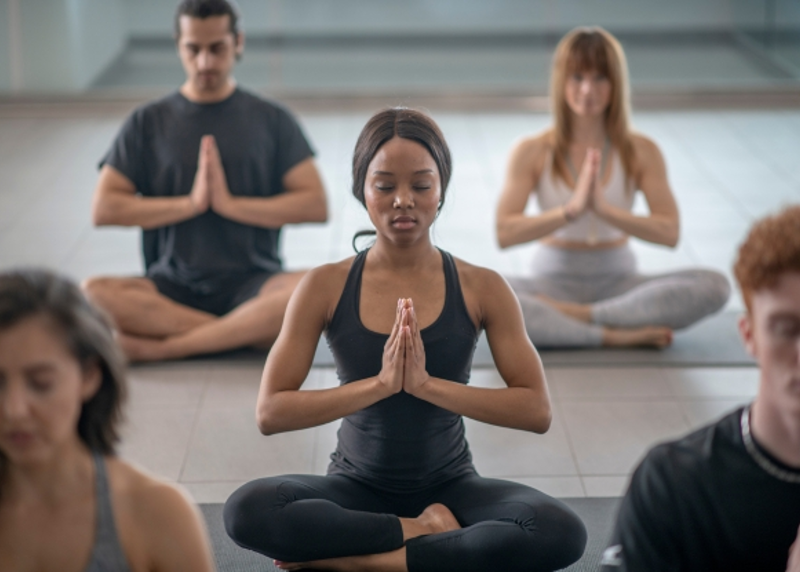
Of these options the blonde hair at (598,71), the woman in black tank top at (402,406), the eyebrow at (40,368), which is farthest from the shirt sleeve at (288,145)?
the eyebrow at (40,368)

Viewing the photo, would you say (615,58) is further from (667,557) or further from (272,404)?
(667,557)

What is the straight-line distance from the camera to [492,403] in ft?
6.45

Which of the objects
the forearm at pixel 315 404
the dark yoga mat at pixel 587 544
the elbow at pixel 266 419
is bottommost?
the dark yoga mat at pixel 587 544

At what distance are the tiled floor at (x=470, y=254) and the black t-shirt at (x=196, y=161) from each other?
335mm

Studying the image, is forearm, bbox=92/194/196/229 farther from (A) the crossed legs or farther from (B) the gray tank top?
(B) the gray tank top

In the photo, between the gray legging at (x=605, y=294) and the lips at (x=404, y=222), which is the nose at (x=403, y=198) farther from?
the gray legging at (x=605, y=294)

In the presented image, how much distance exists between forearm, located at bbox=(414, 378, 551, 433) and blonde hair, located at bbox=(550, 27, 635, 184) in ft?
4.46

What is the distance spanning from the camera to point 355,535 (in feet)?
6.53

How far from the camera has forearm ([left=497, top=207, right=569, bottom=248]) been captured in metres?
3.12

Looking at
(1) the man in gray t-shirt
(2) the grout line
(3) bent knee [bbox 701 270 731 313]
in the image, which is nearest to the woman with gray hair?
(2) the grout line

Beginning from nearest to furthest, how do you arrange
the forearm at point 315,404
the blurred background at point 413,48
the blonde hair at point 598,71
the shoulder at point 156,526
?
the shoulder at point 156,526 < the forearm at point 315,404 < the blonde hair at point 598,71 < the blurred background at point 413,48

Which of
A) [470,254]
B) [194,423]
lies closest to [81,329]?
[194,423]

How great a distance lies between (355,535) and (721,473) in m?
0.83

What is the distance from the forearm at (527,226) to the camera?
312 cm
